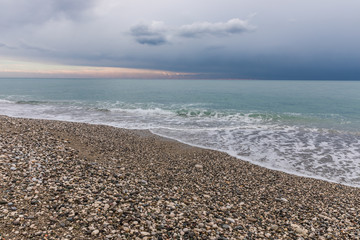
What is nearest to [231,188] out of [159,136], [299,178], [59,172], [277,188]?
[277,188]

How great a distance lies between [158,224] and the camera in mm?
5355

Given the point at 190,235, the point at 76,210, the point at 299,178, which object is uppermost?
the point at 76,210

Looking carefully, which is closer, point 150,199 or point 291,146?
point 150,199

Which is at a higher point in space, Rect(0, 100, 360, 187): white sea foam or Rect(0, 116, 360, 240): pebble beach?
Rect(0, 116, 360, 240): pebble beach

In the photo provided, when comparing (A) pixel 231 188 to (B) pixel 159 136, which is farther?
(B) pixel 159 136

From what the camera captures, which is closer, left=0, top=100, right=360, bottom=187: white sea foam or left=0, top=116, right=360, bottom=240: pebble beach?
left=0, top=116, right=360, bottom=240: pebble beach

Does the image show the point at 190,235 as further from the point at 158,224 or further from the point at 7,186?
the point at 7,186

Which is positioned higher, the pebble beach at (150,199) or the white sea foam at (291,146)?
the pebble beach at (150,199)

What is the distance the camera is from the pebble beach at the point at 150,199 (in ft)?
16.6

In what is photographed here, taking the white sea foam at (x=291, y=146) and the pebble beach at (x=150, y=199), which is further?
the white sea foam at (x=291, y=146)

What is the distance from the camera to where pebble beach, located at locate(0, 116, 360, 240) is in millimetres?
5059

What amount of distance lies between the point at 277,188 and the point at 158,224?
632cm

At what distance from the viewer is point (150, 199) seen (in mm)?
6602

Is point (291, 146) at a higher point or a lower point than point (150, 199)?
lower
